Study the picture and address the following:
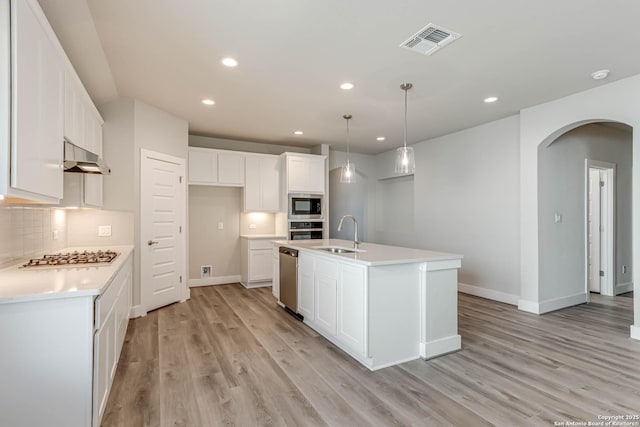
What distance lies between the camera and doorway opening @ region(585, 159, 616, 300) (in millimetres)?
4996

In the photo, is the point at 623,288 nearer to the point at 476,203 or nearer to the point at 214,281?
the point at 476,203

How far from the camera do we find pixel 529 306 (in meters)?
4.16

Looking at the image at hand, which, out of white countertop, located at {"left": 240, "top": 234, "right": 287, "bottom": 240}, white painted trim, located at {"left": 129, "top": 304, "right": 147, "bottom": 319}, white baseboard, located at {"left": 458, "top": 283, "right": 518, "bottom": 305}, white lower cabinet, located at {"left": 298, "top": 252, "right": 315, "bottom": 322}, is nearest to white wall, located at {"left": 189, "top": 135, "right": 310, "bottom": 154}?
white countertop, located at {"left": 240, "top": 234, "right": 287, "bottom": 240}

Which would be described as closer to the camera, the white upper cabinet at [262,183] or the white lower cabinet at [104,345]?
the white lower cabinet at [104,345]

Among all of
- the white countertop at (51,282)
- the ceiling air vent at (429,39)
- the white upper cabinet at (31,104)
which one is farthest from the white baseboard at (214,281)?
the ceiling air vent at (429,39)

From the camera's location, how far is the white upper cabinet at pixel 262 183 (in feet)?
18.4

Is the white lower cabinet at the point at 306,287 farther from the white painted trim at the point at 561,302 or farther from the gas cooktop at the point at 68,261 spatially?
the white painted trim at the point at 561,302

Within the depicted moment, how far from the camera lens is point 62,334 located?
5.24ft

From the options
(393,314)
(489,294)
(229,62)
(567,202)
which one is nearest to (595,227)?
(567,202)

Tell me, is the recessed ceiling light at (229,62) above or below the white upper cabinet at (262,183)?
above

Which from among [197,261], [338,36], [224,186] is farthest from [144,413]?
[224,186]

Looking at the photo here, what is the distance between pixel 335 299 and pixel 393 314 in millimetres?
580

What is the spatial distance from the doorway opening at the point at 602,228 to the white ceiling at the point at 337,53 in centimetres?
228

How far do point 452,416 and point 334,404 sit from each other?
75 centimetres
